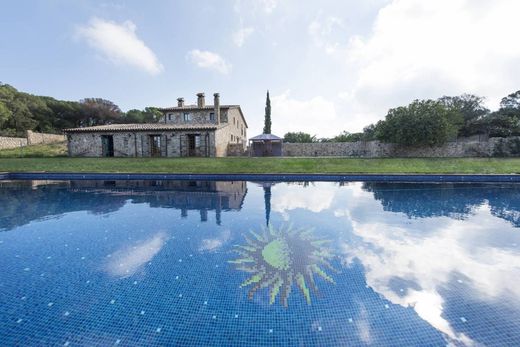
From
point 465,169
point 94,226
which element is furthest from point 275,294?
point 465,169

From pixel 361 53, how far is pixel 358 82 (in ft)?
20.3

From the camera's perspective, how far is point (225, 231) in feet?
20.8

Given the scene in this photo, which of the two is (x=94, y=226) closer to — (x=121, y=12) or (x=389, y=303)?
(x=389, y=303)

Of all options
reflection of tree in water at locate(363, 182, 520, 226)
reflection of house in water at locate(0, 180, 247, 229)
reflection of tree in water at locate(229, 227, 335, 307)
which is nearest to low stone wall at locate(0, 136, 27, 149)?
reflection of house in water at locate(0, 180, 247, 229)

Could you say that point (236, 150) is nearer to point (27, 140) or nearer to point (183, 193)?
point (183, 193)

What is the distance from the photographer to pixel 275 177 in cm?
1552

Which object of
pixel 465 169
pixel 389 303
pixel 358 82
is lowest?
pixel 389 303

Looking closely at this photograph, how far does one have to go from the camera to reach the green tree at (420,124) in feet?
75.7

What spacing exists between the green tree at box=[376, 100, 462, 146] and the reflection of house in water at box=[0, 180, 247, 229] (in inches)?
727

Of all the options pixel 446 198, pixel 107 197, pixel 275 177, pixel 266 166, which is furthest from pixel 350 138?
pixel 107 197

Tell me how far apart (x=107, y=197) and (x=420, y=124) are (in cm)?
2640

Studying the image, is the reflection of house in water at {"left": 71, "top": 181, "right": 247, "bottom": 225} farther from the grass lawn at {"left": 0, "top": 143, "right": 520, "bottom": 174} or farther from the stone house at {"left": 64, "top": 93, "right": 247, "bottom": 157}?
the stone house at {"left": 64, "top": 93, "right": 247, "bottom": 157}

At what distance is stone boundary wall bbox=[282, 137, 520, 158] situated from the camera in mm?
23578

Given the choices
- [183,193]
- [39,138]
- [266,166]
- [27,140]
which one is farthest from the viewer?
[39,138]
